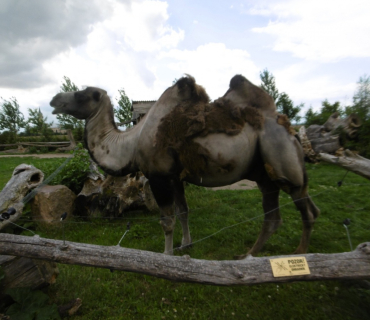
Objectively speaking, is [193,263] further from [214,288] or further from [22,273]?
[22,273]

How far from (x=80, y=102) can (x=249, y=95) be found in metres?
2.26

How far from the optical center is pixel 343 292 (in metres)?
2.72

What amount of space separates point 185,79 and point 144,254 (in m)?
2.10

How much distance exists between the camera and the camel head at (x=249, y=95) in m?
3.21

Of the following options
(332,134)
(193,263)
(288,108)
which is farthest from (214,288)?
(288,108)

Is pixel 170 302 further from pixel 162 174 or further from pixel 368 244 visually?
pixel 368 244

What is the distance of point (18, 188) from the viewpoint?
189 inches

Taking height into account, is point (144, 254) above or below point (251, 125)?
below

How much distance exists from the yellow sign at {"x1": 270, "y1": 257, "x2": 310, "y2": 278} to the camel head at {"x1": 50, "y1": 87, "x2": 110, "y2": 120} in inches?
116

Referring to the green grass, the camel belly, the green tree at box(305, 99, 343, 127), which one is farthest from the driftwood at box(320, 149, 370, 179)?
the green tree at box(305, 99, 343, 127)

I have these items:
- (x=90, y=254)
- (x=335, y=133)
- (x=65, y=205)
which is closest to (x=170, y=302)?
(x=90, y=254)

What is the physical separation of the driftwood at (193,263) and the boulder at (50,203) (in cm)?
241

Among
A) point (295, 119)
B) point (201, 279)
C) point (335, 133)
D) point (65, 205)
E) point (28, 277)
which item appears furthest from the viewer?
point (295, 119)

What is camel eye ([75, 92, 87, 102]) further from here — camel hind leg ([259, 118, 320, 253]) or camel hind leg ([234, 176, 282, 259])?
camel hind leg ([234, 176, 282, 259])
